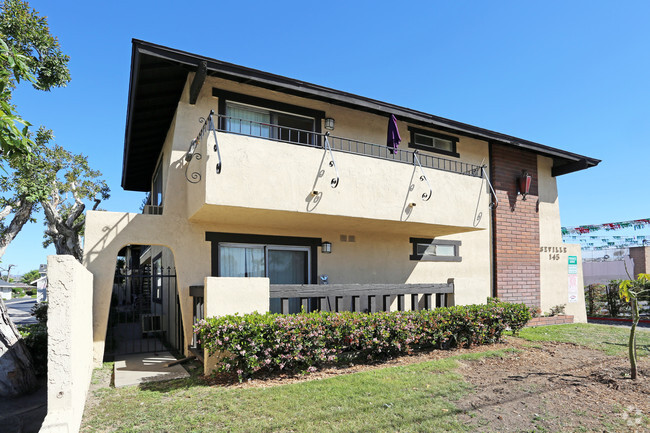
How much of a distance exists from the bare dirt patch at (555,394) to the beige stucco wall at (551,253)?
5.82 m

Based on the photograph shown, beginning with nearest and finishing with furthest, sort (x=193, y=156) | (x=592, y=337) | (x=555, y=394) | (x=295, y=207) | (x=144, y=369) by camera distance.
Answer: (x=555, y=394), (x=144, y=369), (x=295, y=207), (x=193, y=156), (x=592, y=337)

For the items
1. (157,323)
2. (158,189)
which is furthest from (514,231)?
(157,323)

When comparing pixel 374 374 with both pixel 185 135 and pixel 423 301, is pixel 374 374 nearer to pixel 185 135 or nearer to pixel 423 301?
pixel 423 301

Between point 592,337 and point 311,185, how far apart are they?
880cm

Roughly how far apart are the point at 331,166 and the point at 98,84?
8403 mm

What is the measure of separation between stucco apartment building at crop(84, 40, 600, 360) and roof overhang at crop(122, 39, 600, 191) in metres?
0.04

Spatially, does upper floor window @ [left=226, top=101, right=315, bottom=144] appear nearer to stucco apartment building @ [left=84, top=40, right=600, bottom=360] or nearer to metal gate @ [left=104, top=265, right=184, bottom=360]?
stucco apartment building @ [left=84, top=40, right=600, bottom=360]

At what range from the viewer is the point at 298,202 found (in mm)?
7746

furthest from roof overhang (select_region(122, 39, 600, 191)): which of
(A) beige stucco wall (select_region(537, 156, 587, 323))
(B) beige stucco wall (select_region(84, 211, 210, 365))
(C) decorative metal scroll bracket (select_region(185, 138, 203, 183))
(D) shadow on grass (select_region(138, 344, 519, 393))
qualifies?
(D) shadow on grass (select_region(138, 344, 519, 393))

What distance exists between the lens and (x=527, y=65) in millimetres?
11430

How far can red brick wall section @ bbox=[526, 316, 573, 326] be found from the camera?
12548 millimetres

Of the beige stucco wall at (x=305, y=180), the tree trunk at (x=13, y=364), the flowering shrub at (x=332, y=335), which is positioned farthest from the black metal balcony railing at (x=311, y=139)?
the tree trunk at (x=13, y=364)

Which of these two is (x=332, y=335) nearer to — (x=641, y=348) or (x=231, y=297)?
(x=231, y=297)

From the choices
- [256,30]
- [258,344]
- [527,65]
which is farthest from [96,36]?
[527,65]
